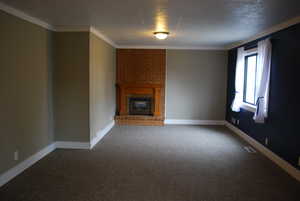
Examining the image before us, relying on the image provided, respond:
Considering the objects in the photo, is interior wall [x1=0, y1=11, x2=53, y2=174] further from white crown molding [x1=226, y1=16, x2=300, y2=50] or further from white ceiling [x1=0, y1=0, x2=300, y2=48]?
white crown molding [x1=226, y1=16, x2=300, y2=50]

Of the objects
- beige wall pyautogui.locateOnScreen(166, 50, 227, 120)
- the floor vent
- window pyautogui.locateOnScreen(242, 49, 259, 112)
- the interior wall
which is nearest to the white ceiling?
the interior wall

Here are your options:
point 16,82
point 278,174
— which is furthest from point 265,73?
point 16,82

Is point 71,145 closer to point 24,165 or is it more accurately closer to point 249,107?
point 24,165

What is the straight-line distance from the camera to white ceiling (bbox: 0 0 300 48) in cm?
273

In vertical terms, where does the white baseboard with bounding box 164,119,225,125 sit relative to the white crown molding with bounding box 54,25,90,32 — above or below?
below

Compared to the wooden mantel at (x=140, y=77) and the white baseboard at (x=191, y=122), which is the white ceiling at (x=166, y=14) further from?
the white baseboard at (x=191, y=122)

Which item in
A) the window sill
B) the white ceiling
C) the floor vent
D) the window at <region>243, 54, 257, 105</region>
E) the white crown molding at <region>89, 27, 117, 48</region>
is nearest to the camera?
the white ceiling

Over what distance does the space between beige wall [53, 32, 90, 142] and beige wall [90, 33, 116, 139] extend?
0.46 ft

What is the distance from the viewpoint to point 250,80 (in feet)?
17.9

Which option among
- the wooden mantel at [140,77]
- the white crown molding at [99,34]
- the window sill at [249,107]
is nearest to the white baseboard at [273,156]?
the window sill at [249,107]

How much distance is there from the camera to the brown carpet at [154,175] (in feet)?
9.10

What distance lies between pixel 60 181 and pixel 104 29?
111 inches

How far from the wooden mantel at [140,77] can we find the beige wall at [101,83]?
28 cm

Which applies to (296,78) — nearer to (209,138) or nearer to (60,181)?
(209,138)
